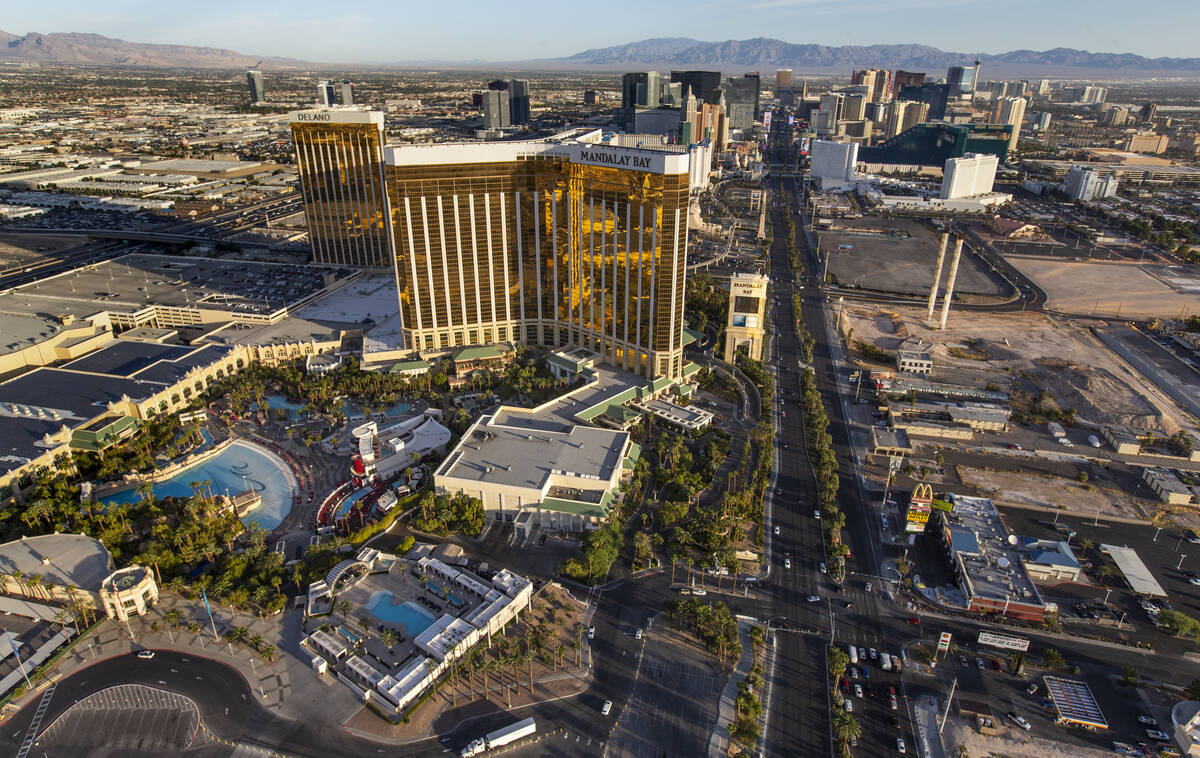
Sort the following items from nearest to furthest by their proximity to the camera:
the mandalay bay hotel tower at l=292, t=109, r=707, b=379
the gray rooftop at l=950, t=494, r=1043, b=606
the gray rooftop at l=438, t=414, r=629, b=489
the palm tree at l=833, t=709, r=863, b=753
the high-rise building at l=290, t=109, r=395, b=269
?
the palm tree at l=833, t=709, r=863, b=753, the gray rooftop at l=950, t=494, r=1043, b=606, the gray rooftop at l=438, t=414, r=629, b=489, the mandalay bay hotel tower at l=292, t=109, r=707, b=379, the high-rise building at l=290, t=109, r=395, b=269

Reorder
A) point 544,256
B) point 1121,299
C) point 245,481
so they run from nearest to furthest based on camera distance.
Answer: point 245,481 < point 544,256 < point 1121,299

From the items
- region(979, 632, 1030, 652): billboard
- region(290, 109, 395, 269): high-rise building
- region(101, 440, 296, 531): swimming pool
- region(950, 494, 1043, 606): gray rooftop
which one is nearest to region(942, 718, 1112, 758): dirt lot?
region(979, 632, 1030, 652): billboard

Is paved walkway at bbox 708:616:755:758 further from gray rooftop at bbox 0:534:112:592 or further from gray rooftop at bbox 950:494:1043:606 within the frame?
gray rooftop at bbox 0:534:112:592

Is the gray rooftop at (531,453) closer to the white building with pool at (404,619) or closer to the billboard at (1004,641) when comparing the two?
the white building with pool at (404,619)

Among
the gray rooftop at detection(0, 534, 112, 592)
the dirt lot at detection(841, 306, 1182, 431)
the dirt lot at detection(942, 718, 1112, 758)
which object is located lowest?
the dirt lot at detection(942, 718, 1112, 758)

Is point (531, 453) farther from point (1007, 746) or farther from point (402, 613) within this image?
point (1007, 746)

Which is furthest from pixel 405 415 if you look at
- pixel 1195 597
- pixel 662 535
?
pixel 1195 597

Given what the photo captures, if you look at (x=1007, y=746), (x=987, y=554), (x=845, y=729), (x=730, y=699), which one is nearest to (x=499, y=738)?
(x=730, y=699)

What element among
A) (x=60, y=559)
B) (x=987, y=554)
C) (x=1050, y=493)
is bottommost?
(x=1050, y=493)
